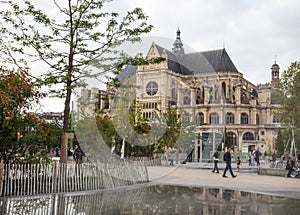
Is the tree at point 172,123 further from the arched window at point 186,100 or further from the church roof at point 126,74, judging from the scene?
the church roof at point 126,74

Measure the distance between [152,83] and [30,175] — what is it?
579 centimetres

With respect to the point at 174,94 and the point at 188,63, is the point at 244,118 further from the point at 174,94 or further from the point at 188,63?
the point at 188,63

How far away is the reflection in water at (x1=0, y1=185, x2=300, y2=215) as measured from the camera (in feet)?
32.7

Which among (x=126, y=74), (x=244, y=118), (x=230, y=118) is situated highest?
(x=244, y=118)

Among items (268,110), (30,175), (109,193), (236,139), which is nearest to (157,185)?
(109,193)

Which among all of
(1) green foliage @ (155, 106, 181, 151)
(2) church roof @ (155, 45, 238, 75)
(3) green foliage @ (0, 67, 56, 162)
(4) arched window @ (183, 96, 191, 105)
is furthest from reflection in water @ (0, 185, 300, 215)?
(2) church roof @ (155, 45, 238, 75)

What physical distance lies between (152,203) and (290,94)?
22.7 m

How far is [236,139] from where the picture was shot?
7300 centimetres

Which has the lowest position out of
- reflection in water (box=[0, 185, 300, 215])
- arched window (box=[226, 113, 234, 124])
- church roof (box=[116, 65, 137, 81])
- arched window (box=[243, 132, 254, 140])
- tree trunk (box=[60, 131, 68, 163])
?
reflection in water (box=[0, 185, 300, 215])

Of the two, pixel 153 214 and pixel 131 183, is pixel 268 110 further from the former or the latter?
pixel 153 214

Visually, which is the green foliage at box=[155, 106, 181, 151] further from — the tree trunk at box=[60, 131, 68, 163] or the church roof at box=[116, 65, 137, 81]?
the tree trunk at box=[60, 131, 68, 163]

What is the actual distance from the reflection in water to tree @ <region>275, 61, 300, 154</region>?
1785 centimetres

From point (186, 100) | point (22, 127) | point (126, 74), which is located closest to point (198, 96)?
point (186, 100)

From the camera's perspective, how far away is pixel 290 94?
30.6 meters
